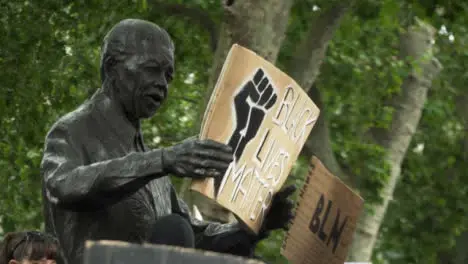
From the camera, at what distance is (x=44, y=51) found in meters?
19.9

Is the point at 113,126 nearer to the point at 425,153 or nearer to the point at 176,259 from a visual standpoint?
the point at 176,259

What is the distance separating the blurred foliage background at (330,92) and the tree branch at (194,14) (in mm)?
14

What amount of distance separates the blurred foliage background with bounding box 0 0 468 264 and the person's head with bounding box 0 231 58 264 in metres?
10.6

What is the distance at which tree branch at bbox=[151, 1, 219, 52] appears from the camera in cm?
2115

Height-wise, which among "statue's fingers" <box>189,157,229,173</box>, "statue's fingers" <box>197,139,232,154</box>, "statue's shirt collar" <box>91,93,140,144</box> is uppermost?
"statue's shirt collar" <box>91,93,140,144</box>

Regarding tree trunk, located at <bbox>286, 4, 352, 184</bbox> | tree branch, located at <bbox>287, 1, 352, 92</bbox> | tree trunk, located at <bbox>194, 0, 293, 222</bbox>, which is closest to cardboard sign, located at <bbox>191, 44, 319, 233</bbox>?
tree trunk, located at <bbox>194, 0, 293, 222</bbox>

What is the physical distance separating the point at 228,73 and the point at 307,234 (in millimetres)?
975

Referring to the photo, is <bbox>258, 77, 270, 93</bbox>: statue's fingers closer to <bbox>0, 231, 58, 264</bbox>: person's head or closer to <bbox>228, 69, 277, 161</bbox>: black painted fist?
<bbox>228, 69, 277, 161</bbox>: black painted fist

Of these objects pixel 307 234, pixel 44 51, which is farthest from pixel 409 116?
pixel 307 234

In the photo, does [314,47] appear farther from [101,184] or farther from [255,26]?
[101,184]

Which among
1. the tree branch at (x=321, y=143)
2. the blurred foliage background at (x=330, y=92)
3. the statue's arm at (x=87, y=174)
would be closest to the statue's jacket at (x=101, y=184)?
the statue's arm at (x=87, y=174)

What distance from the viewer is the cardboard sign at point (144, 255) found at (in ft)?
15.1

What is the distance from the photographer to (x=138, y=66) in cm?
709

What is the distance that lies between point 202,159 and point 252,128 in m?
0.53
